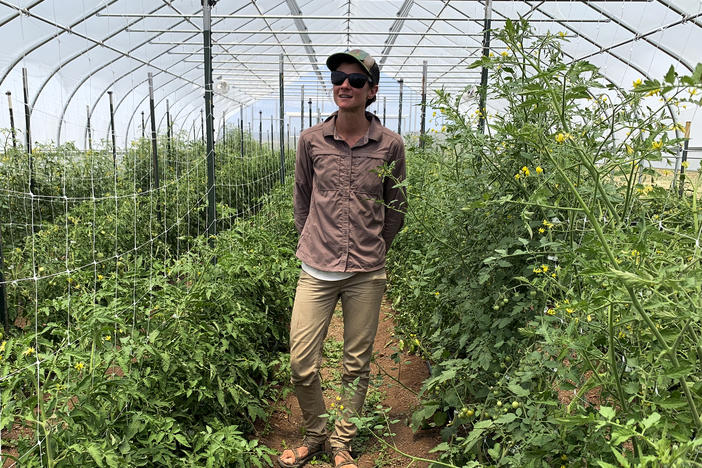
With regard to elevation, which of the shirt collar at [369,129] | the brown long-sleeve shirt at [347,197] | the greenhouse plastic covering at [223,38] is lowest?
the brown long-sleeve shirt at [347,197]

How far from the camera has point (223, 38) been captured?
1121 centimetres

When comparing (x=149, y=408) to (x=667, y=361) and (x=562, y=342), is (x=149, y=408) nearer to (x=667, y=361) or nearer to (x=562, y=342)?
(x=562, y=342)

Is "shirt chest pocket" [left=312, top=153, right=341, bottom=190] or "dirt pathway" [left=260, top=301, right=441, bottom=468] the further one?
"dirt pathway" [left=260, top=301, right=441, bottom=468]

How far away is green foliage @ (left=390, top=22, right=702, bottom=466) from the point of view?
3.47 ft

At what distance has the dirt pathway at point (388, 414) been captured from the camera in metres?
2.60

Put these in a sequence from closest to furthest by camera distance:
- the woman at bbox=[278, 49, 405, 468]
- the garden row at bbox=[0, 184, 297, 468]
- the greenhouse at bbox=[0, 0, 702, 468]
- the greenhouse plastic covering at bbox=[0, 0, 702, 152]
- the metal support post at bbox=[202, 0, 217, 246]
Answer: the greenhouse at bbox=[0, 0, 702, 468]
the garden row at bbox=[0, 184, 297, 468]
the woman at bbox=[278, 49, 405, 468]
the metal support post at bbox=[202, 0, 217, 246]
the greenhouse plastic covering at bbox=[0, 0, 702, 152]

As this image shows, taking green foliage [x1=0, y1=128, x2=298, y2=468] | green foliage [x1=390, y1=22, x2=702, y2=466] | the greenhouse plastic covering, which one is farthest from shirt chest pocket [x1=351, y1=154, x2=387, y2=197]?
the greenhouse plastic covering

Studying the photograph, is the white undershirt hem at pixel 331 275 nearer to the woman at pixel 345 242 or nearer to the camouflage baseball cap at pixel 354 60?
the woman at pixel 345 242

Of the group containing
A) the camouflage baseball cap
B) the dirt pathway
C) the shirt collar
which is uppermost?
the camouflage baseball cap

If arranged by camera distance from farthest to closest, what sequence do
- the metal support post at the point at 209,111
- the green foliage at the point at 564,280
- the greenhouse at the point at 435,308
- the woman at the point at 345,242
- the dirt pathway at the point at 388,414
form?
the metal support post at the point at 209,111 < the dirt pathway at the point at 388,414 < the woman at the point at 345,242 < the greenhouse at the point at 435,308 < the green foliage at the point at 564,280

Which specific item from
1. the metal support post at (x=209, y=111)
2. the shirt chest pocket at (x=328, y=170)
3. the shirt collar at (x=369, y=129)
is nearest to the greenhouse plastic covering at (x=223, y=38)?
the metal support post at (x=209, y=111)

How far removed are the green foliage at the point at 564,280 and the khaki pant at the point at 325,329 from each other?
322mm

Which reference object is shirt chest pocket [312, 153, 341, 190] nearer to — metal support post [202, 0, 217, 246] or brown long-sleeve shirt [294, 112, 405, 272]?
brown long-sleeve shirt [294, 112, 405, 272]

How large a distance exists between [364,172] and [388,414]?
4.64ft
